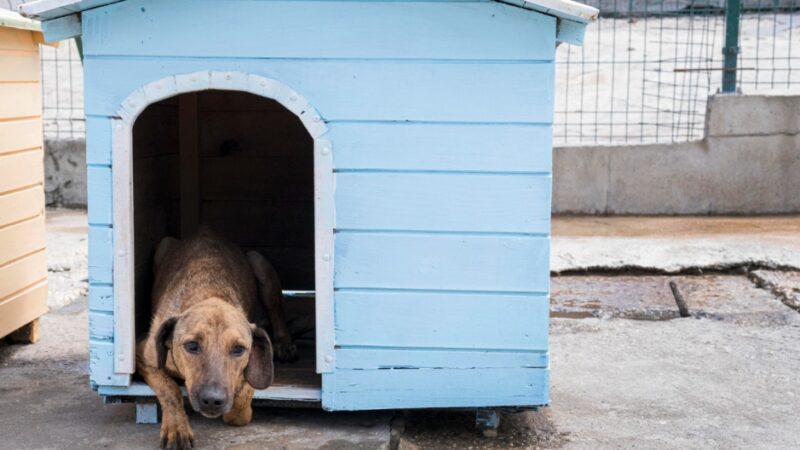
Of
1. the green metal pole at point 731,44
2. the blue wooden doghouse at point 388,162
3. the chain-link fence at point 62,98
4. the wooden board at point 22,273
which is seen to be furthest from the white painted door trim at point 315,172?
the chain-link fence at point 62,98

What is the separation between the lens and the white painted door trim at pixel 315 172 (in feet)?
14.9

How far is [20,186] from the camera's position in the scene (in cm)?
587

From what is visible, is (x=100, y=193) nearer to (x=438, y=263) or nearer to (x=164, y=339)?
(x=164, y=339)

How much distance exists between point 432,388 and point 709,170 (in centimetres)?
577

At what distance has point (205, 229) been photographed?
567 centimetres

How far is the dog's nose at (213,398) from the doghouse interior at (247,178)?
208 cm

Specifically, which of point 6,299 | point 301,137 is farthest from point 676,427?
point 6,299

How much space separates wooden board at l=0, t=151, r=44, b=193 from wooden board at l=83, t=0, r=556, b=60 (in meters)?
1.35

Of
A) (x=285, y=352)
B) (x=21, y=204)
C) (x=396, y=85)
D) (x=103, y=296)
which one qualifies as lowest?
(x=285, y=352)

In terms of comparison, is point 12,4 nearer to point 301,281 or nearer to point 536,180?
point 301,281

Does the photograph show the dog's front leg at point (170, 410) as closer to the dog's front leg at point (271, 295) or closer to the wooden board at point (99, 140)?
the wooden board at point (99, 140)

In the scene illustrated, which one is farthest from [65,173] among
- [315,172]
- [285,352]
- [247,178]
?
[315,172]

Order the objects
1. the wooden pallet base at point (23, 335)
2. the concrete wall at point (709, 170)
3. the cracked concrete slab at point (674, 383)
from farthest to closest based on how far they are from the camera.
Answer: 1. the concrete wall at point (709, 170)
2. the wooden pallet base at point (23, 335)
3. the cracked concrete slab at point (674, 383)

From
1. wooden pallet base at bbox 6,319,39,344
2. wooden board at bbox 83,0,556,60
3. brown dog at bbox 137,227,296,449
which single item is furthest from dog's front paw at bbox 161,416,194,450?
wooden pallet base at bbox 6,319,39,344
